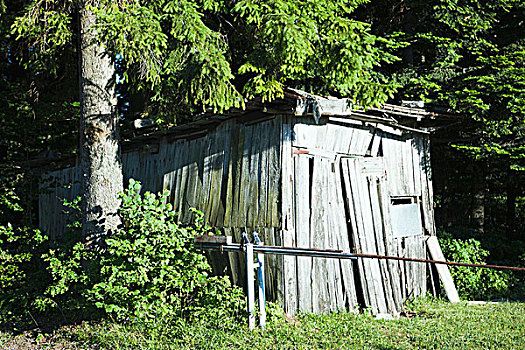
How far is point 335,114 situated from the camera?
309 inches

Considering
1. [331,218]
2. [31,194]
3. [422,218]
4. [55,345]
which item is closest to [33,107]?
[31,194]

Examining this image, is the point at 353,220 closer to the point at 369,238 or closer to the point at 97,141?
the point at 369,238

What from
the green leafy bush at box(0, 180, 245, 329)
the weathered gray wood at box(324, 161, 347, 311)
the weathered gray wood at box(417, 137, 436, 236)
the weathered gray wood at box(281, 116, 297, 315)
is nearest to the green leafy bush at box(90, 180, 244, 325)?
the green leafy bush at box(0, 180, 245, 329)

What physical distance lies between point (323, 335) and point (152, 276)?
2358 millimetres

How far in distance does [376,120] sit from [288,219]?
2530mm

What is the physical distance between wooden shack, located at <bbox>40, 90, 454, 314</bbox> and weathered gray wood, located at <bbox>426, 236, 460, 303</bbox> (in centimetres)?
15

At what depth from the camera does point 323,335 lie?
6.66m

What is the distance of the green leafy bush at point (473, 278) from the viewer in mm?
10273

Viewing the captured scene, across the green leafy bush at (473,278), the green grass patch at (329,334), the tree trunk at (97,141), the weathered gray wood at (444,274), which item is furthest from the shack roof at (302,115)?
the green grass patch at (329,334)

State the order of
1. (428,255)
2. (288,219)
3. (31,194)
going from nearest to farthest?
(288,219) → (428,255) → (31,194)

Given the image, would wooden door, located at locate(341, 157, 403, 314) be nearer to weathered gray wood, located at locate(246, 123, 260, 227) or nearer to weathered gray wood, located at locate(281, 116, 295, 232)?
weathered gray wood, located at locate(281, 116, 295, 232)

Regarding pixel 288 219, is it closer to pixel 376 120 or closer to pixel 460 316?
pixel 376 120

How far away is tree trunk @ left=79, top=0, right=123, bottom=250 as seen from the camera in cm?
769

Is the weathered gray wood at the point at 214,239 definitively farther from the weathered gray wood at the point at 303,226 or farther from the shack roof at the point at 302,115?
the shack roof at the point at 302,115
